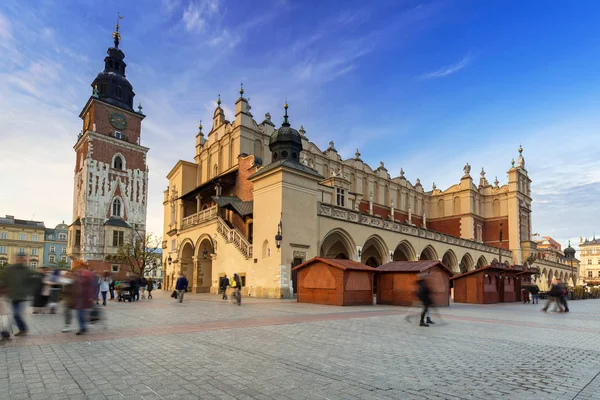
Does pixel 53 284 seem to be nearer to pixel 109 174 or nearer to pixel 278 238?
pixel 278 238

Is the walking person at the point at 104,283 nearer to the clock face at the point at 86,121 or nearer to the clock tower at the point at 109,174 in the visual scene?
the clock tower at the point at 109,174

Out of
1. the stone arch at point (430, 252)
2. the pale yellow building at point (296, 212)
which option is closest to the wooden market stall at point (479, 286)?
the pale yellow building at point (296, 212)

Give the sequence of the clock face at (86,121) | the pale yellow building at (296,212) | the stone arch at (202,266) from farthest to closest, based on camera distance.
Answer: the clock face at (86,121) → the stone arch at (202,266) → the pale yellow building at (296,212)

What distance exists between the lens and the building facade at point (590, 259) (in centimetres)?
10750

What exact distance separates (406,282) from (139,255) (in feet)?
97.9

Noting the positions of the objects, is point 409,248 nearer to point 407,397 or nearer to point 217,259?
point 217,259

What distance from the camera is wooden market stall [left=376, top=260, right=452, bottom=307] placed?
1891 centimetres

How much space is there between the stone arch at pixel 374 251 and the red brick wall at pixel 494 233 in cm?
2737

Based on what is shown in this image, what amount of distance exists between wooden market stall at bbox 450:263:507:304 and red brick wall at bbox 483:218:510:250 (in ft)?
111

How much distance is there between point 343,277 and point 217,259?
13683 mm

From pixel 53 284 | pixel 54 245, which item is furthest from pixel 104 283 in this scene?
pixel 54 245

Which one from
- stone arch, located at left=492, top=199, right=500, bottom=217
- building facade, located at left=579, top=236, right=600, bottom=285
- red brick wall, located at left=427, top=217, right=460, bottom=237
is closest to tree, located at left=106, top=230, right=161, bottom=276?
red brick wall, located at left=427, top=217, right=460, bottom=237

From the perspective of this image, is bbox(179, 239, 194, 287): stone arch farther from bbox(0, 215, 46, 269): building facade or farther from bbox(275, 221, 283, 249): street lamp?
bbox(0, 215, 46, 269): building facade

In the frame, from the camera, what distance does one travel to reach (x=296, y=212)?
25.2 m
